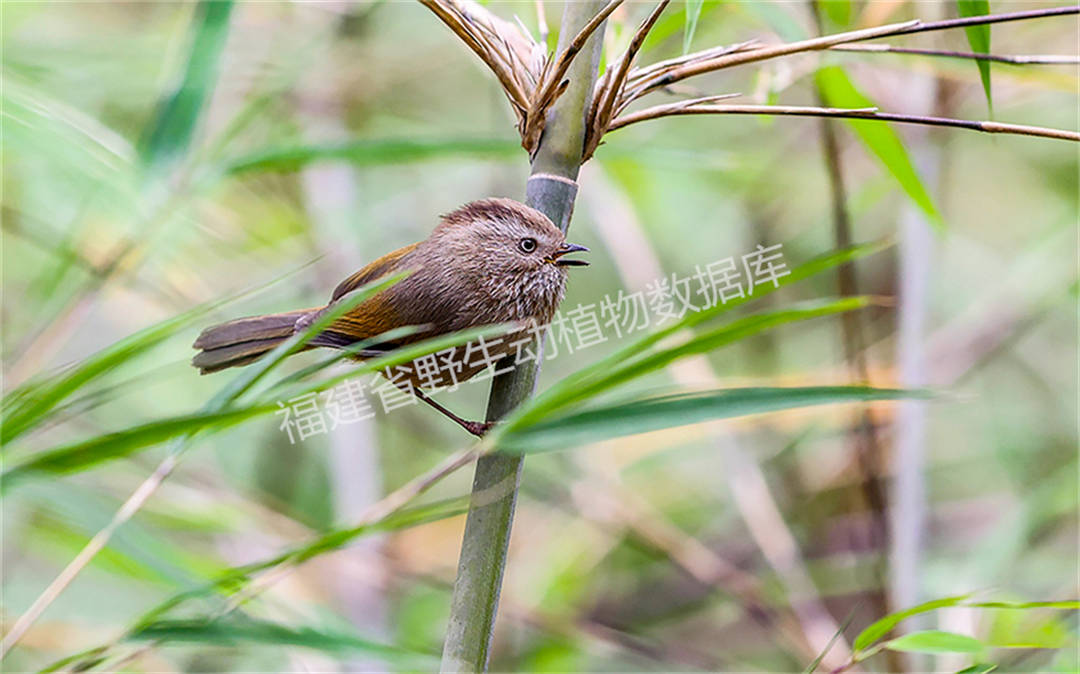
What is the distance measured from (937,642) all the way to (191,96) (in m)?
1.80

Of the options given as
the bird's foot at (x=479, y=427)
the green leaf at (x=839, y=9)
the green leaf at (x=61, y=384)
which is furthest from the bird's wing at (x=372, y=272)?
the green leaf at (x=839, y=9)

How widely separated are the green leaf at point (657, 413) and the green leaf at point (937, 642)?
1.94 ft

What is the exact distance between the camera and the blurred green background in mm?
3395

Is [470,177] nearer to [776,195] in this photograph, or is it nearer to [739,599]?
[776,195]

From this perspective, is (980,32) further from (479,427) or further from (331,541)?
(331,541)

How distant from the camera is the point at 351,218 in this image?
12.7 feet

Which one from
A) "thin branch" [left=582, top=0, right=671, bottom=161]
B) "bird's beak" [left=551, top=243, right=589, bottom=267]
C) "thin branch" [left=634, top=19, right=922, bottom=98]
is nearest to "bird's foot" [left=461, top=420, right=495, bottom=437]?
"bird's beak" [left=551, top=243, right=589, bottom=267]

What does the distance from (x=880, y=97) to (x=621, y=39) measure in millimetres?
2162

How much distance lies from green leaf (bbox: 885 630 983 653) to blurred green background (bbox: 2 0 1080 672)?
1.35 meters

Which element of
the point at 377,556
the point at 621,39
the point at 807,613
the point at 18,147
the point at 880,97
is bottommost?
the point at 807,613

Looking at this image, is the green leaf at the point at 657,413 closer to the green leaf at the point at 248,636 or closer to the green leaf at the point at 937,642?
the green leaf at the point at 248,636

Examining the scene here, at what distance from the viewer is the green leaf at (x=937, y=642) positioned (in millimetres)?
1506

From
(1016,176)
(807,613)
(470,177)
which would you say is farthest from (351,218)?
(1016,176)

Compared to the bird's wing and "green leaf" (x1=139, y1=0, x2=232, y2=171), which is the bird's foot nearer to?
the bird's wing
